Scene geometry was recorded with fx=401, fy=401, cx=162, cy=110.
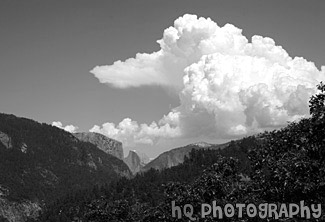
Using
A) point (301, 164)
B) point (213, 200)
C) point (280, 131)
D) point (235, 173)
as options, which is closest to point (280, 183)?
point (301, 164)

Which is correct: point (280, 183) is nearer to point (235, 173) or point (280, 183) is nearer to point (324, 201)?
point (324, 201)

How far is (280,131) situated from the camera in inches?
1014

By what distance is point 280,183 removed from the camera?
22.6 metres

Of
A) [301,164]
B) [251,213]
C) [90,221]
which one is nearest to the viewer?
[301,164]

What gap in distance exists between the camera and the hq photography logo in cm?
2148

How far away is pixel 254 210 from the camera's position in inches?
1086

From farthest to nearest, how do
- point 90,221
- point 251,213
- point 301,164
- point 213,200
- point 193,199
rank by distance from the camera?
point 90,221
point 193,199
point 213,200
point 251,213
point 301,164

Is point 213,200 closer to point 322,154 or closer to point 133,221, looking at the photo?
point 322,154

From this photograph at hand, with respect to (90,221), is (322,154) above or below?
above

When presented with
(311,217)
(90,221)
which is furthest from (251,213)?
(90,221)

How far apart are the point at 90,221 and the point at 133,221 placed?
751 centimetres


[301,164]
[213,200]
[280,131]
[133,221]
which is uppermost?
[280,131]

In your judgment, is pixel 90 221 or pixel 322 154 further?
pixel 90 221

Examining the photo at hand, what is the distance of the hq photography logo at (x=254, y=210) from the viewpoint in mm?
21484
